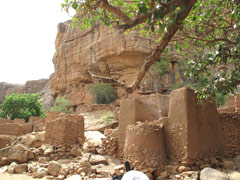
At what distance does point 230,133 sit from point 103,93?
20798mm

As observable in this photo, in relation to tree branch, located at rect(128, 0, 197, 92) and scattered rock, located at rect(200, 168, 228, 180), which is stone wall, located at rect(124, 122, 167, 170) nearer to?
scattered rock, located at rect(200, 168, 228, 180)

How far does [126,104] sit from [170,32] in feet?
21.3

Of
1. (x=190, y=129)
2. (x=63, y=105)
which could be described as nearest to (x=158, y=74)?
(x=63, y=105)

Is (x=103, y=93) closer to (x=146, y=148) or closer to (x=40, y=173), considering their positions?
(x=40, y=173)

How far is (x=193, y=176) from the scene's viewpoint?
6.86 m

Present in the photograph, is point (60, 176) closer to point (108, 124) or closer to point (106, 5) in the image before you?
point (106, 5)

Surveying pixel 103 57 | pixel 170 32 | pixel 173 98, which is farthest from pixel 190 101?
pixel 103 57

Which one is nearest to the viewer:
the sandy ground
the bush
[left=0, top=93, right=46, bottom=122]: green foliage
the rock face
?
the sandy ground

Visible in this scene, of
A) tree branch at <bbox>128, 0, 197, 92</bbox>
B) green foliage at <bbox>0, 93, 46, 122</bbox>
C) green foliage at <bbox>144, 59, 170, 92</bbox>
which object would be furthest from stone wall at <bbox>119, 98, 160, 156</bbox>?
green foliage at <bbox>0, 93, 46, 122</bbox>

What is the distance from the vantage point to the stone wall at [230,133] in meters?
8.81

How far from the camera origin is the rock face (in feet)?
86.5

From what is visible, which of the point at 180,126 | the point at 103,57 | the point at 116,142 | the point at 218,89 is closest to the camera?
the point at 218,89

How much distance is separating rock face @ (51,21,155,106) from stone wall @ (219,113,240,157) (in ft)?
57.5

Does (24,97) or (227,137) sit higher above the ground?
(24,97)
